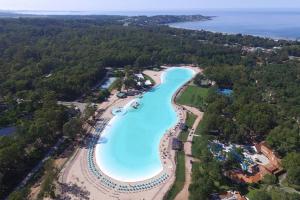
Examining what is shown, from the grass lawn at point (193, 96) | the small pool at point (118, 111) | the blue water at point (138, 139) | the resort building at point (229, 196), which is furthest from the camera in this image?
the grass lawn at point (193, 96)

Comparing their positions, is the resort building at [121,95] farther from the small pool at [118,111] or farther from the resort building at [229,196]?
the resort building at [229,196]

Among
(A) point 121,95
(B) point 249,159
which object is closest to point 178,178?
(B) point 249,159

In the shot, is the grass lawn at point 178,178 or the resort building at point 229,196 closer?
the resort building at point 229,196

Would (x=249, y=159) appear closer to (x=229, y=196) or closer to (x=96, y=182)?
(x=229, y=196)

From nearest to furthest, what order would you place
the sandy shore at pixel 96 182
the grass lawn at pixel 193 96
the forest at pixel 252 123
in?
1. the sandy shore at pixel 96 182
2. the forest at pixel 252 123
3. the grass lawn at pixel 193 96

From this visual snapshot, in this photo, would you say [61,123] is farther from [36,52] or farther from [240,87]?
[36,52]

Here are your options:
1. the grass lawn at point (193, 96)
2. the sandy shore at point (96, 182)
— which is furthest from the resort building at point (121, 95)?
the sandy shore at point (96, 182)

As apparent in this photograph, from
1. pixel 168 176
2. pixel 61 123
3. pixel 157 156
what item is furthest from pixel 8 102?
pixel 168 176
